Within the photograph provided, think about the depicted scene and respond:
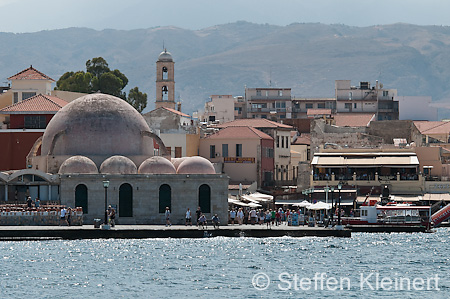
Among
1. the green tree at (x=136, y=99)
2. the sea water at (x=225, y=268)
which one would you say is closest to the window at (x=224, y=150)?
the sea water at (x=225, y=268)

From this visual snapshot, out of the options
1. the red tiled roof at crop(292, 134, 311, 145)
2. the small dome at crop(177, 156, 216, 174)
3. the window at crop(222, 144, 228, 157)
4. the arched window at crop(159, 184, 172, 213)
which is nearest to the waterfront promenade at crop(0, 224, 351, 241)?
the arched window at crop(159, 184, 172, 213)

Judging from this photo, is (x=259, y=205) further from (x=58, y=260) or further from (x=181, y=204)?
(x=58, y=260)

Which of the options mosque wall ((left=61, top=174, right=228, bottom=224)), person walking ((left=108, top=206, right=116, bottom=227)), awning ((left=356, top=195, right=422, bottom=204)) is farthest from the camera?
awning ((left=356, top=195, right=422, bottom=204))

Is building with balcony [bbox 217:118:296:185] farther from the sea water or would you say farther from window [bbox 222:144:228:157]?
the sea water

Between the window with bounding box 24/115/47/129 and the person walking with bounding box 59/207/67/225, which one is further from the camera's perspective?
the window with bounding box 24/115/47/129

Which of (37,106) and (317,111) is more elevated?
(317,111)

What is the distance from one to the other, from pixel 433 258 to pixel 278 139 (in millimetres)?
43858

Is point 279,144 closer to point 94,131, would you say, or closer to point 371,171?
point 371,171

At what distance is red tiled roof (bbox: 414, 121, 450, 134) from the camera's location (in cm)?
10149

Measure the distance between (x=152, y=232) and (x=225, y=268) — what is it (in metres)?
12.5

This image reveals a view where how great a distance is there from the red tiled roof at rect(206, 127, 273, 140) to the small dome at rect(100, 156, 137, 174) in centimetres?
2295

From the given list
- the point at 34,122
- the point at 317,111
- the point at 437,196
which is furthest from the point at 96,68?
the point at 437,196

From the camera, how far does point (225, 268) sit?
46.8m

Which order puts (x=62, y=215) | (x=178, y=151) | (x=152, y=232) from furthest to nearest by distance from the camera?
(x=178, y=151), (x=62, y=215), (x=152, y=232)
